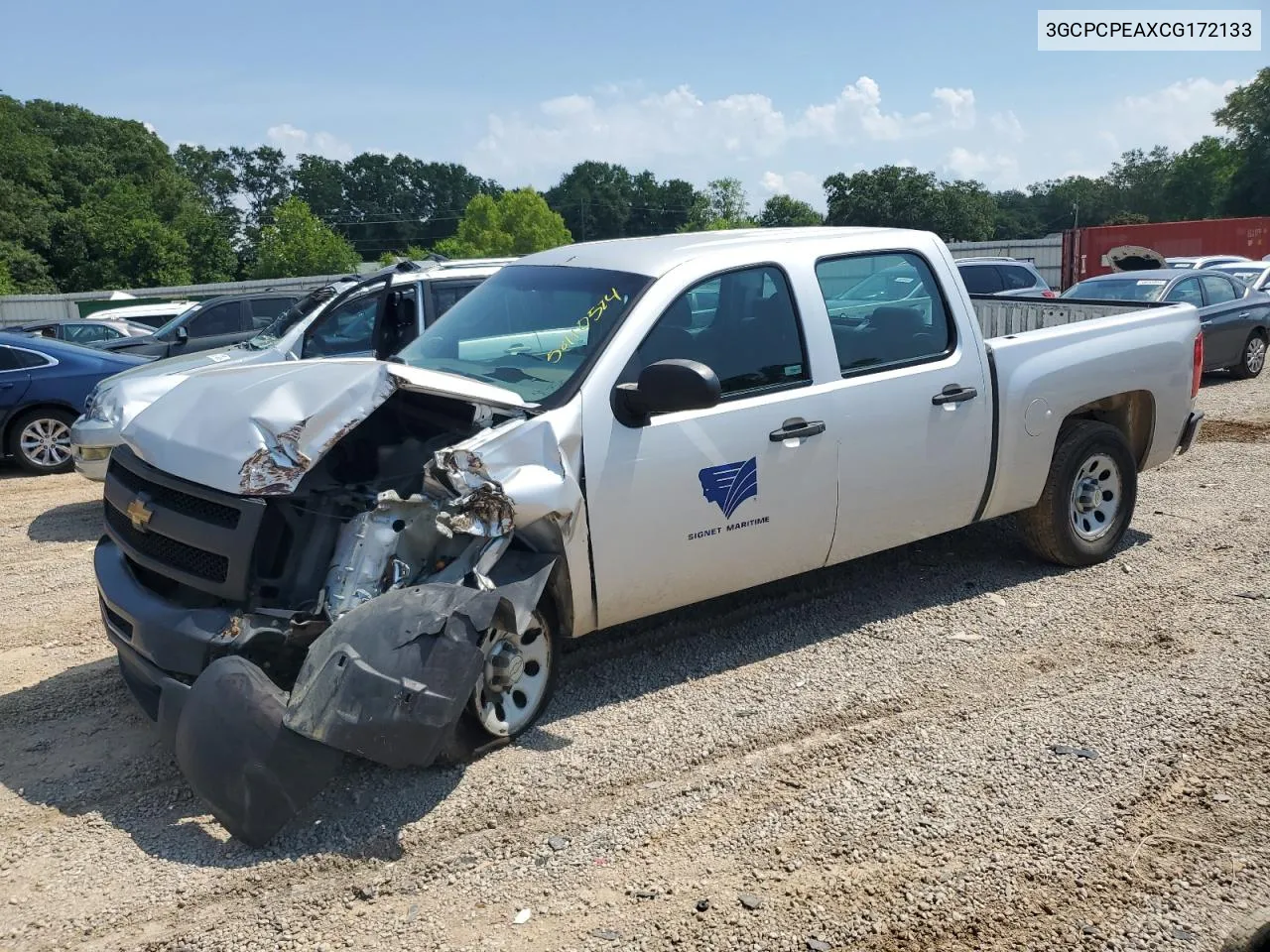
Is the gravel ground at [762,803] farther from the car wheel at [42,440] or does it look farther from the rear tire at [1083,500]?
the car wheel at [42,440]

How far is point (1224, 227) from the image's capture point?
1419 inches

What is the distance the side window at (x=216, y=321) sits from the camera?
1650 centimetres

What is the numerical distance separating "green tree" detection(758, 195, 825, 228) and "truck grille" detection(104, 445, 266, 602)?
85026 millimetres

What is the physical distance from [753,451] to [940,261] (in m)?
1.86

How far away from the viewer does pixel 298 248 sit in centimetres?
5675

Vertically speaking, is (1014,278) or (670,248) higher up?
(670,248)

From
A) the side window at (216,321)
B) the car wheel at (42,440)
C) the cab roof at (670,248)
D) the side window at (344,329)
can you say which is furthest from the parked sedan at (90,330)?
the cab roof at (670,248)

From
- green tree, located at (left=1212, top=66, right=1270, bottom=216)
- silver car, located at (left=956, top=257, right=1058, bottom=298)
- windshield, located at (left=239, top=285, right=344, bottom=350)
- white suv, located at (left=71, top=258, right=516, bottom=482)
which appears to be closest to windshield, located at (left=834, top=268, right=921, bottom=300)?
white suv, located at (left=71, top=258, right=516, bottom=482)

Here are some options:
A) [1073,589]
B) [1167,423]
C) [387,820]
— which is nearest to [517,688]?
[387,820]

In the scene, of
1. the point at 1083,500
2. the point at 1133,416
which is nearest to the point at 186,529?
the point at 1083,500

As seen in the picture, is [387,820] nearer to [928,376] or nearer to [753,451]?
[753,451]

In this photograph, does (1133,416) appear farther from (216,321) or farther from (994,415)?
(216,321)

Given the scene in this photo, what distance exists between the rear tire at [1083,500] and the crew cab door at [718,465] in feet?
5.79

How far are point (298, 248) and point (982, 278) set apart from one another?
46.0 metres
